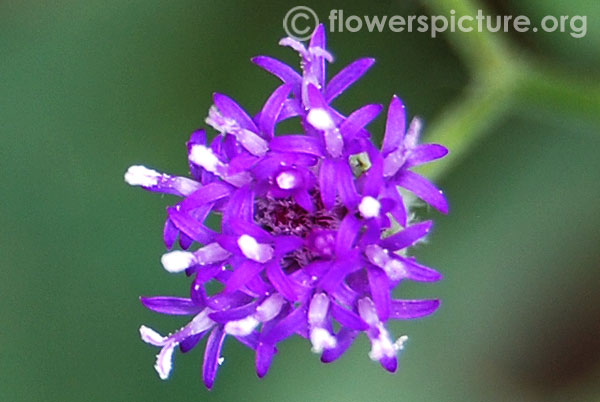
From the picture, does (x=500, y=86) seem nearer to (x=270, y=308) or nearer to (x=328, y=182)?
(x=328, y=182)

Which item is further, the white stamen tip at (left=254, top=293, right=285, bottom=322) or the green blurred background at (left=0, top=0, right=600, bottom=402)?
the green blurred background at (left=0, top=0, right=600, bottom=402)

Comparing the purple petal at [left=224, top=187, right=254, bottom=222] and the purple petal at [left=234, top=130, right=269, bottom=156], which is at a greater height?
the purple petal at [left=234, top=130, right=269, bottom=156]

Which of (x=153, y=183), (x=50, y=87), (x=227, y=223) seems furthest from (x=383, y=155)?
(x=50, y=87)

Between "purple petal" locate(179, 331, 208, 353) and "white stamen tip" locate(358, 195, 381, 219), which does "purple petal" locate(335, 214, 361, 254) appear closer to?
"white stamen tip" locate(358, 195, 381, 219)

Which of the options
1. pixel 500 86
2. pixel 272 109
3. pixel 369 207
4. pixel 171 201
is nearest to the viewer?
pixel 369 207

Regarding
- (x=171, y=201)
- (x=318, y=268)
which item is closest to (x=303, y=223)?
(x=318, y=268)

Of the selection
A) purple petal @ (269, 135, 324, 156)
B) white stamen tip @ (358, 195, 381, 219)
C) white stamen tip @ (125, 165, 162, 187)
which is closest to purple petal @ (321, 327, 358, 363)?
white stamen tip @ (358, 195, 381, 219)
